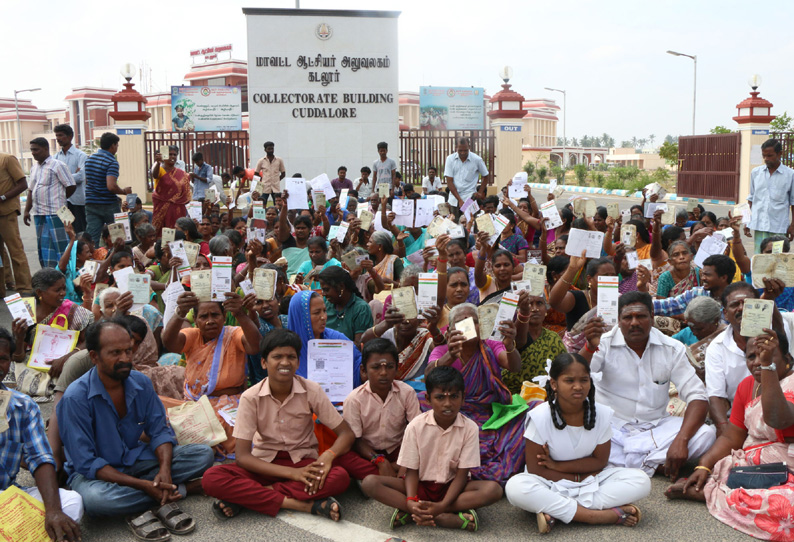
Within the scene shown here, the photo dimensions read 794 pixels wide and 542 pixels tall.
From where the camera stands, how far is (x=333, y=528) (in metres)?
3.91

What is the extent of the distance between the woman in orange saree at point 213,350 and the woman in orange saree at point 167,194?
6.10 metres

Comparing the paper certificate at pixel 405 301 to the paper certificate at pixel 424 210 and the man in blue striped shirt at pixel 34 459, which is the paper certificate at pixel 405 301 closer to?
the man in blue striped shirt at pixel 34 459

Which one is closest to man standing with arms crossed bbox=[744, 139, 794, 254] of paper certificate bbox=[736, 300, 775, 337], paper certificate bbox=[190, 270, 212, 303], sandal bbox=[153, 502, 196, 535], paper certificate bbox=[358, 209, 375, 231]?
paper certificate bbox=[358, 209, 375, 231]

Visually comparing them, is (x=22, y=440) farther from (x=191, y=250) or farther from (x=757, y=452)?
(x=757, y=452)

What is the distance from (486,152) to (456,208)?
7.19 meters

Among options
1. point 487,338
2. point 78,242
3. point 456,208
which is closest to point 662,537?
point 487,338

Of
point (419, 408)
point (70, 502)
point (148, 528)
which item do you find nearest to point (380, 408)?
point (419, 408)

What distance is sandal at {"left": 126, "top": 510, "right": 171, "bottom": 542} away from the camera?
3.76 m

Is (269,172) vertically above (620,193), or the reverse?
(269,172)

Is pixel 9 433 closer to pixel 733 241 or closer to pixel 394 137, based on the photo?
pixel 733 241

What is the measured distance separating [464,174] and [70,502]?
961 cm

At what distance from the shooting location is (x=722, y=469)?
403 cm

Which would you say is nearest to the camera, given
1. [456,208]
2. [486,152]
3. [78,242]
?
[78,242]

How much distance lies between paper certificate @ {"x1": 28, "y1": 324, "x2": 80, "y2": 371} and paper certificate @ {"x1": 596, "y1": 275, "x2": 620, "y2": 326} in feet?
11.1
